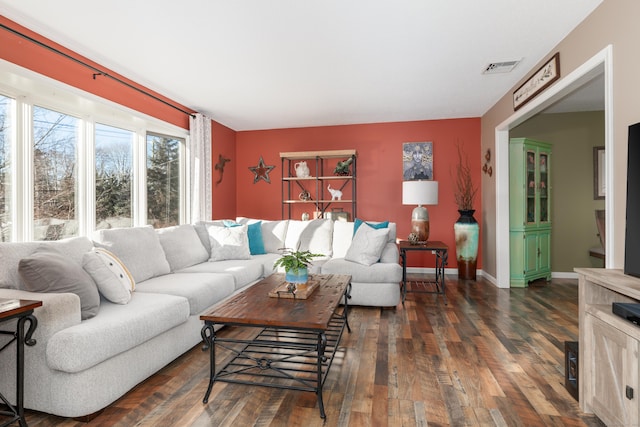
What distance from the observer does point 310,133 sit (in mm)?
6242

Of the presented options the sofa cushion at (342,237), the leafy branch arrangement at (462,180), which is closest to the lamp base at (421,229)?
the sofa cushion at (342,237)

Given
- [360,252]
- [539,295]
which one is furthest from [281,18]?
[539,295]

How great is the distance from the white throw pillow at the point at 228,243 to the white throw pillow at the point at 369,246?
1.25m

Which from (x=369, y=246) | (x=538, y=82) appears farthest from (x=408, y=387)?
(x=538, y=82)

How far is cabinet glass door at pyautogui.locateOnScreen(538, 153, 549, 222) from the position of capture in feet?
17.0

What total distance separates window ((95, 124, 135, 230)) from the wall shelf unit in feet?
7.85

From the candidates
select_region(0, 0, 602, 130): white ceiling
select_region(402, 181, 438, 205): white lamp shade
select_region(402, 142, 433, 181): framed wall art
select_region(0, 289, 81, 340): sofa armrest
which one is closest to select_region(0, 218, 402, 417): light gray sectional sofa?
select_region(0, 289, 81, 340): sofa armrest

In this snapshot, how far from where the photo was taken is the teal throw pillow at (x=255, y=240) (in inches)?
180

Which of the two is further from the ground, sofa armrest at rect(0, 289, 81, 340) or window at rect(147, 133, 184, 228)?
window at rect(147, 133, 184, 228)

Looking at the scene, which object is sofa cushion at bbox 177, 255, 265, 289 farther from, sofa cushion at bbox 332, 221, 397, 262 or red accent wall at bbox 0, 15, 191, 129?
red accent wall at bbox 0, 15, 191, 129

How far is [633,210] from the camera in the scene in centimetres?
184

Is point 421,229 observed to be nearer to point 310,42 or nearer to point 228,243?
point 228,243

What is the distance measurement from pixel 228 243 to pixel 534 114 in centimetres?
376

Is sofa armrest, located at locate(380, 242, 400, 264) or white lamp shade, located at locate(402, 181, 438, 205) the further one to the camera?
white lamp shade, located at locate(402, 181, 438, 205)
